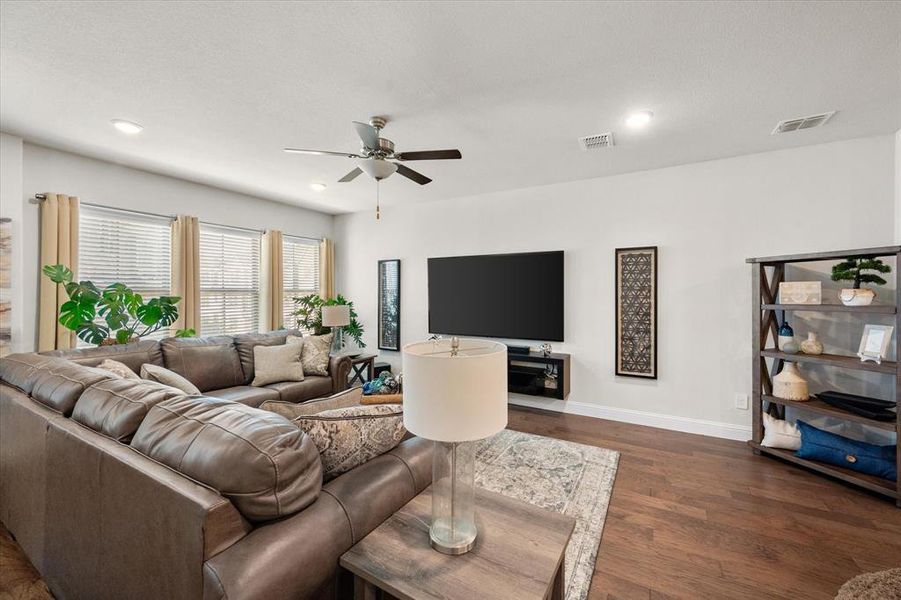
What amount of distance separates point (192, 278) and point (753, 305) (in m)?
→ 5.43

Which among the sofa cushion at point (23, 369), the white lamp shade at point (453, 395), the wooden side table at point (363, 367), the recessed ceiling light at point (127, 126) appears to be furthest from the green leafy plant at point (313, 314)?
the white lamp shade at point (453, 395)

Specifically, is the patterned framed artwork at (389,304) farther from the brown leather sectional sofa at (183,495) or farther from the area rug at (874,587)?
the area rug at (874,587)

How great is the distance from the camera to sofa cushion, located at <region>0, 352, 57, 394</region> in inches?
78.2

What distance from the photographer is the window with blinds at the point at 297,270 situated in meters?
5.49

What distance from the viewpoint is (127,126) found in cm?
284

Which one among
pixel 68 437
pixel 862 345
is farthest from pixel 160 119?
pixel 862 345

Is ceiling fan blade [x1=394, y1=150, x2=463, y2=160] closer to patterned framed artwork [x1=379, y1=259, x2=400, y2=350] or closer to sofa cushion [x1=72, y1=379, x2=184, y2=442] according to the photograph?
sofa cushion [x1=72, y1=379, x2=184, y2=442]

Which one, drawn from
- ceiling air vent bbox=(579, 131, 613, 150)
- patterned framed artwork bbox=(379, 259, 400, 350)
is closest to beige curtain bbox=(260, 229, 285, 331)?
patterned framed artwork bbox=(379, 259, 400, 350)

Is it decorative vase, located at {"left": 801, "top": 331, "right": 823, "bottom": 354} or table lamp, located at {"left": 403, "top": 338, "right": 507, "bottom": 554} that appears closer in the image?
table lamp, located at {"left": 403, "top": 338, "right": 507, "bottom": 554}

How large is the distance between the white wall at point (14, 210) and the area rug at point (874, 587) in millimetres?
5512

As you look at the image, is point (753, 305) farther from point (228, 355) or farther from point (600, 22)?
point (228, 355)

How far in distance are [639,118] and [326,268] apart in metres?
4.68

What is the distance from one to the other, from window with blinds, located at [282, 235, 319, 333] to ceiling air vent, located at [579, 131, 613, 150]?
411cm

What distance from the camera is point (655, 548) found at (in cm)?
205
